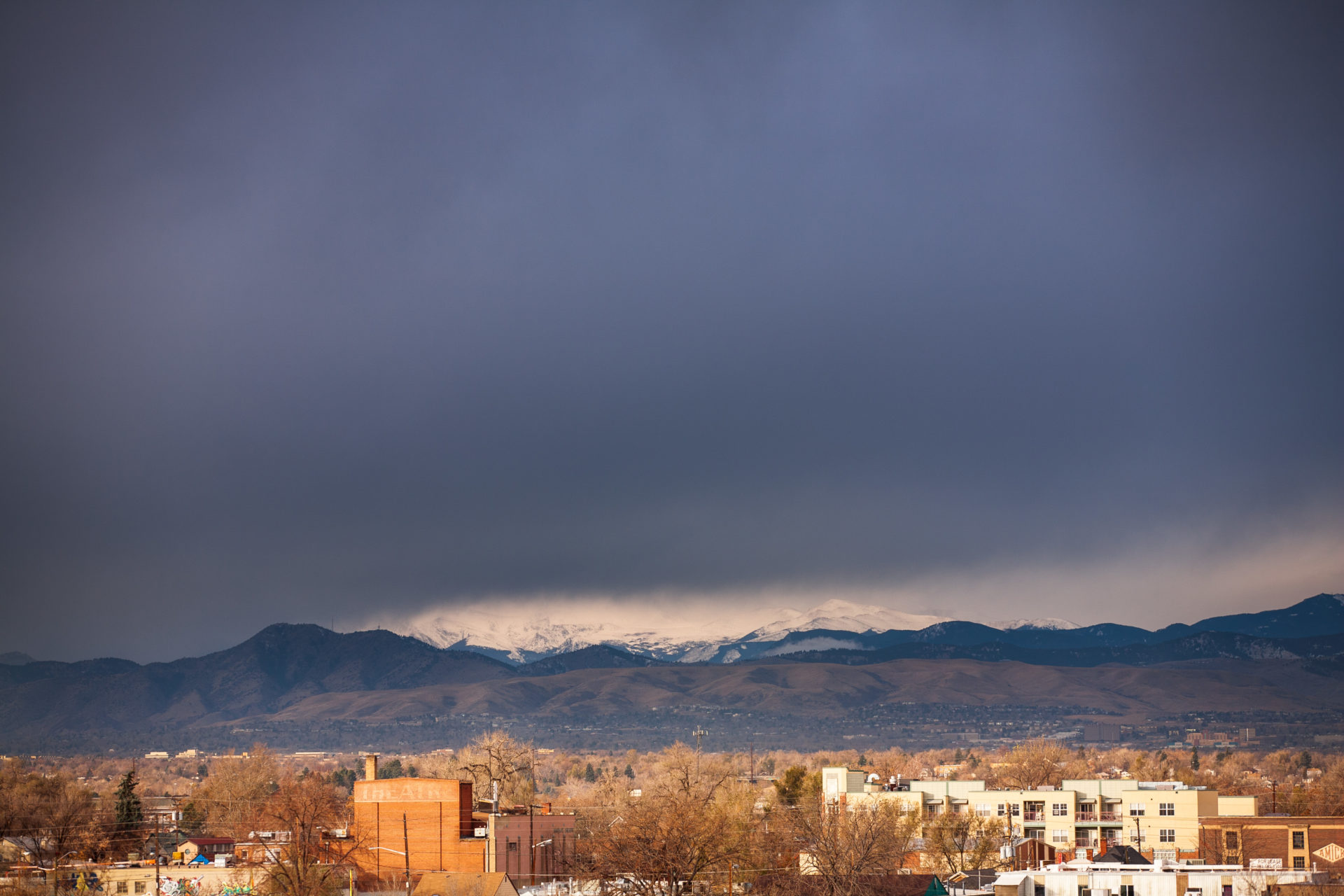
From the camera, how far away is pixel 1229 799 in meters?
133

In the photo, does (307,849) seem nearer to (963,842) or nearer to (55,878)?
(55,878)

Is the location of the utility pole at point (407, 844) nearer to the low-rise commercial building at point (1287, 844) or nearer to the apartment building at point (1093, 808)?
the apartment building at point (1093, 808)

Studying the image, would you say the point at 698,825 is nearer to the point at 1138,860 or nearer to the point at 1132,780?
the point at 1138,860

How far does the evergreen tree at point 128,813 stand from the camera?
135 m

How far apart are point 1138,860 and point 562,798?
98092mm

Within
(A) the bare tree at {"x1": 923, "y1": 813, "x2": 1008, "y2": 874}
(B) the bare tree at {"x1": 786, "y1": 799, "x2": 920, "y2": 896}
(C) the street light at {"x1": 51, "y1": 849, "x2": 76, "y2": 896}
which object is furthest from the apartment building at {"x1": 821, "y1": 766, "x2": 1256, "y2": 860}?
(C) the street light at {"x1": 51, "y1": 849, "x2": 76, "y2": 896}

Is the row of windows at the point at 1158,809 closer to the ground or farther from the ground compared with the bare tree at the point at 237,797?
farther from the ground

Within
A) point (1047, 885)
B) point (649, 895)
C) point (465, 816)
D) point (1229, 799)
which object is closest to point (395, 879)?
point (465, 816)

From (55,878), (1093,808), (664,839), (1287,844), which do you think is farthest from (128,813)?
(1287,844)

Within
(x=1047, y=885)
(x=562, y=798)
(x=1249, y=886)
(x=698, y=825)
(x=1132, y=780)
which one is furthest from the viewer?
(x=562, y=798)

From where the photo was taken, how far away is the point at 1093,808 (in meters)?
132

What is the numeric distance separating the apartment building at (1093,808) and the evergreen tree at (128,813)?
62.8 meters

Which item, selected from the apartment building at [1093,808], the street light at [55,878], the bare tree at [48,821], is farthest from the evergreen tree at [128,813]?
the apartment building at [1093,808]

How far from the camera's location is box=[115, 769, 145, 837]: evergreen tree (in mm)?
134613
